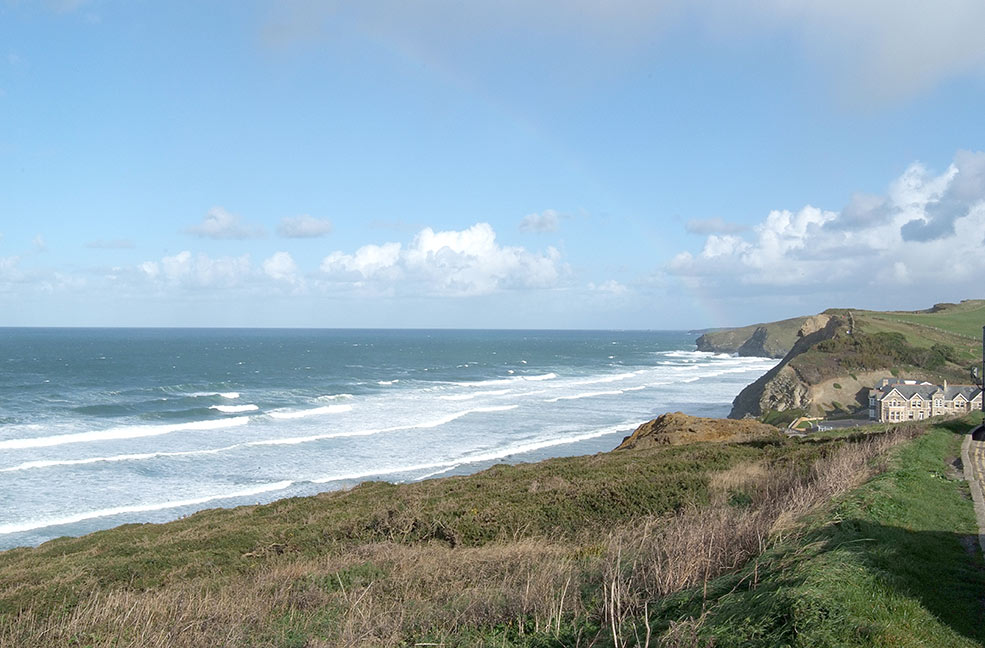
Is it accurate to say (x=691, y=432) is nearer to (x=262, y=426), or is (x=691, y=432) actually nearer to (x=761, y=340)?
(x=262, y=426)

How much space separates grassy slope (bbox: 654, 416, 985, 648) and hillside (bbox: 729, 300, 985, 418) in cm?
4161

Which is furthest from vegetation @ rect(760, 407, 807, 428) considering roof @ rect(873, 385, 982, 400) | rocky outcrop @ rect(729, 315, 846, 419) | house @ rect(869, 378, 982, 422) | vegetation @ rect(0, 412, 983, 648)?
vegetation @ rect(0, 412, 983, 648)

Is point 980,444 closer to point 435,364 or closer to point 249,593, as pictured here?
point 249,593

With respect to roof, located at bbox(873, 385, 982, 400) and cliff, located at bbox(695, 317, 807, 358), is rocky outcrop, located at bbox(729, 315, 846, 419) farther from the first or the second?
cliff, located at bbox(695, 317, 807, 358)

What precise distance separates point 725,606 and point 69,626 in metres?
7.29

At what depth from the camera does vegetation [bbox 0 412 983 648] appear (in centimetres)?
632

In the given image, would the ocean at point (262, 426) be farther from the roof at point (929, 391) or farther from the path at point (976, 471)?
the path at point (976, 471)

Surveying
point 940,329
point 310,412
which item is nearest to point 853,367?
point 940,329

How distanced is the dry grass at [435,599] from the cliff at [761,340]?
138m

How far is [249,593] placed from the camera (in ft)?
31.3

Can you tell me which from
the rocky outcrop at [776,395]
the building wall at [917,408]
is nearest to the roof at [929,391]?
the building wall at [917,408]

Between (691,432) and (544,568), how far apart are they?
25377mm

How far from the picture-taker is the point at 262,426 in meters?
51.2

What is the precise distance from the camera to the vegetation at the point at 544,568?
632 cm
